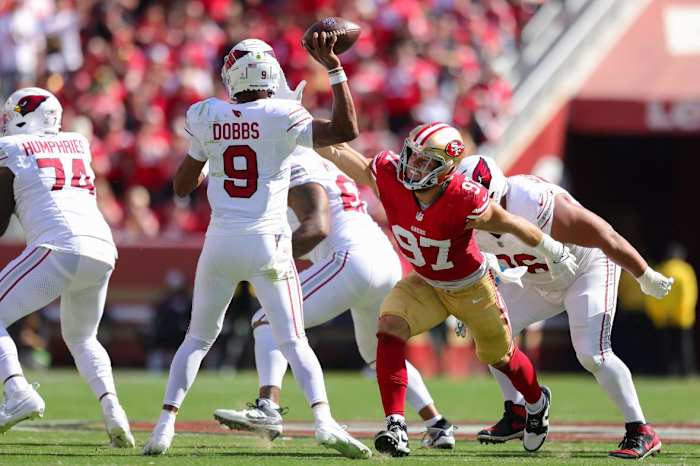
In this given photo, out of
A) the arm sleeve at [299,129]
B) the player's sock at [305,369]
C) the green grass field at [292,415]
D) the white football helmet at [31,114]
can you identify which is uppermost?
the arm sleeve at [299,129]

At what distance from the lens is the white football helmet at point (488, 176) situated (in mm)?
7324

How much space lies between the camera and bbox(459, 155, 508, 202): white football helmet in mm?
7324

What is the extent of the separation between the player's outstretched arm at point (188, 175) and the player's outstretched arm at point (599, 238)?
191 cm

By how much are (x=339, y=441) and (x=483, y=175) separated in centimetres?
167

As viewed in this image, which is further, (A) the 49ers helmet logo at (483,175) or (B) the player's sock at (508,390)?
(B) the player's sock at (508,390)

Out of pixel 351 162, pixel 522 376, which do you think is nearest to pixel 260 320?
pixel 351 162

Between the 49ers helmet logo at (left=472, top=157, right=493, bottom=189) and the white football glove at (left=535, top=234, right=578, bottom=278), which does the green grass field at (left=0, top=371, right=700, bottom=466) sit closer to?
→ the white football glove at (left=535, top=234, right=578, bottom=278)

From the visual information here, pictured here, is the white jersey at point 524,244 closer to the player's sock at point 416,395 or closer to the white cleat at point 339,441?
the player's sock at point 416,395

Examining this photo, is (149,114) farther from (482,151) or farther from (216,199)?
(216,199)

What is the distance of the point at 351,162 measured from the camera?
770cm

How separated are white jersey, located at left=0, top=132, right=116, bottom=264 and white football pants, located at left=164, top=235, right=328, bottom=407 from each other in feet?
2.27

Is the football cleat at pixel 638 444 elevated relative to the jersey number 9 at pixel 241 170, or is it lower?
lower

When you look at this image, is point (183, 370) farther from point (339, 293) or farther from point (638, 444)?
point (638, 444)

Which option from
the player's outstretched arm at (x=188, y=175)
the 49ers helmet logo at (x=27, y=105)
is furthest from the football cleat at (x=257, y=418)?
the 49ers helmet logo at (x=27, y=105)
